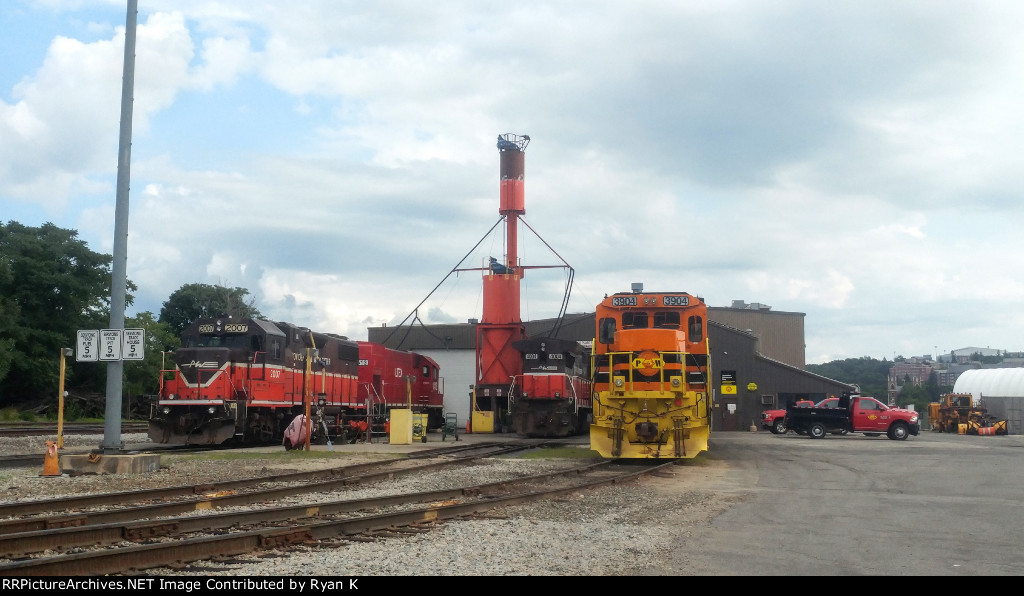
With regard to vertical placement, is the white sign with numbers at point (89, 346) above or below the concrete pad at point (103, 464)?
above

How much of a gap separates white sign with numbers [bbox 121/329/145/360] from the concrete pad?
1808 mm

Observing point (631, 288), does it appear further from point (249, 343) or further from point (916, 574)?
point (916, 574)

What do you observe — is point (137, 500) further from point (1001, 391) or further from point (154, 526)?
→ point (1001, 391)

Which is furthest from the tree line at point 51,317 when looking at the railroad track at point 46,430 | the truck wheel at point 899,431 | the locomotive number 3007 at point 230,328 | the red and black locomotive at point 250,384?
the truck wheel at point 899,431

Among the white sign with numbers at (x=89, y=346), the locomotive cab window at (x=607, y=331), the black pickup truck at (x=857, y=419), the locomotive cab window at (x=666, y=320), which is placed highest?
the locomotive cab window at (x=666, y=320)

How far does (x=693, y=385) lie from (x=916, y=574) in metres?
11.6

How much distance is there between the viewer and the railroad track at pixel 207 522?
23.0 ft

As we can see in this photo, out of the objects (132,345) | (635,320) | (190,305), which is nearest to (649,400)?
(635,320)

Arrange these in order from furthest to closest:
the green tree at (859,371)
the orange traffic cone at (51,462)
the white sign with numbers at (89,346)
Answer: the green tree at (859,371) < the white sign with numbers at (89,346) < the orange traffic cone at (51,462)

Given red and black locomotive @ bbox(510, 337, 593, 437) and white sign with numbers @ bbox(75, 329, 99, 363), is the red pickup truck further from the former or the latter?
white sign with numbers @ bbox(75, 329, 99, 363)

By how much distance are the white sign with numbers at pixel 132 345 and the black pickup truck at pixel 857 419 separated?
27946 mm

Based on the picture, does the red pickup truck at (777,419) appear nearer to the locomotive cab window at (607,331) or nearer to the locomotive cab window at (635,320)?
the locomotive cab window at (635,320)

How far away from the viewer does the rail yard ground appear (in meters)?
7.38
